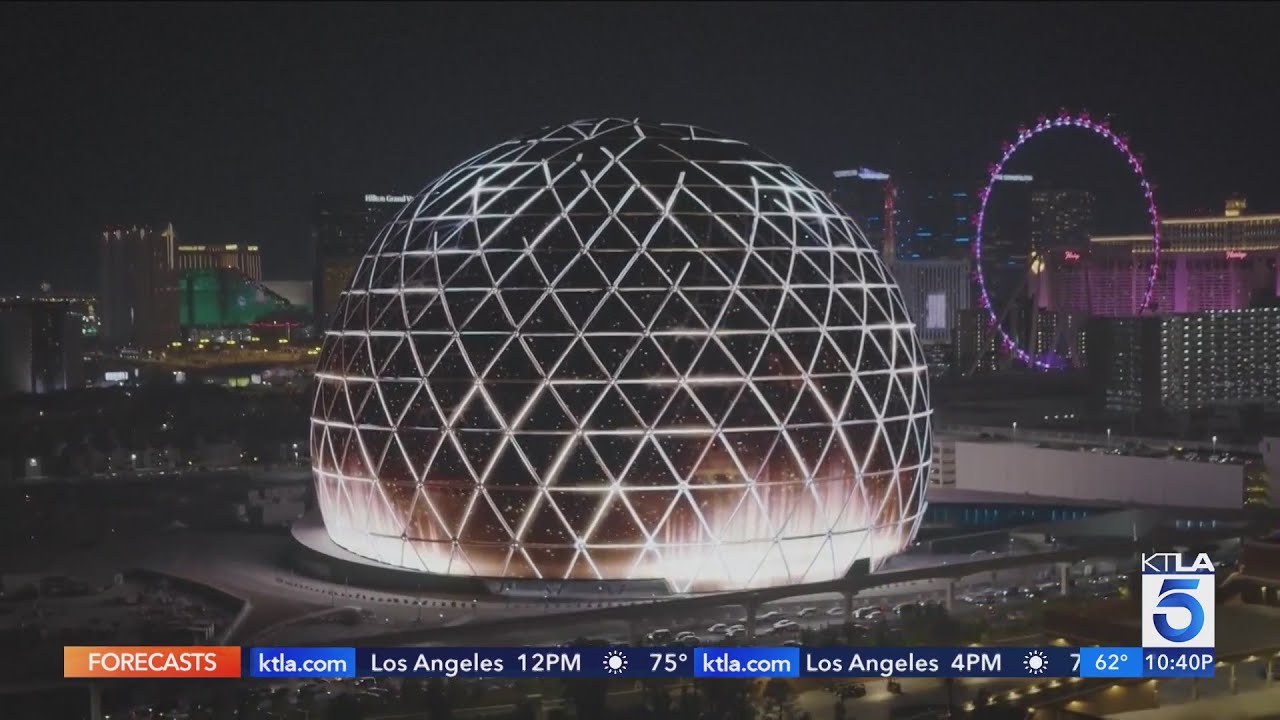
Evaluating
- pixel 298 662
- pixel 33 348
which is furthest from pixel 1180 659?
pixel 33 348

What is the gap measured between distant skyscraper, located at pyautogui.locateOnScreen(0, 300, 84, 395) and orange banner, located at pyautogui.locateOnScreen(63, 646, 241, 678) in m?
91.5

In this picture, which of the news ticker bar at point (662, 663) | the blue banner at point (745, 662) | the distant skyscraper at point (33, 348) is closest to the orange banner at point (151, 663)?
the news ticker bar at point (662, 663)

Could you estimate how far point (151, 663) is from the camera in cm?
2730

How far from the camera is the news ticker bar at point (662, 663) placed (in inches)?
1056

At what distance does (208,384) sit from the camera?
4508 inches

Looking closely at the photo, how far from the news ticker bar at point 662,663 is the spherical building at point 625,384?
999 centimetres

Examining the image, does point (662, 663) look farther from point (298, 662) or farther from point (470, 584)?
point (470, 584)

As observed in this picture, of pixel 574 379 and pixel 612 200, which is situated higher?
pixel 612 200

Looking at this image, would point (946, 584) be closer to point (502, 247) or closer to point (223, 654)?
point (502, 247)

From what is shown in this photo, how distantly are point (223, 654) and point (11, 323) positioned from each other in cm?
9730

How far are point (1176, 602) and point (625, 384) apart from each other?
13885mm

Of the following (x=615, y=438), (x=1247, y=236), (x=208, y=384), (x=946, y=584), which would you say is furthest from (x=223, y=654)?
(x=1247, y=236)

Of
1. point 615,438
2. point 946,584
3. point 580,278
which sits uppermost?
point 580,278

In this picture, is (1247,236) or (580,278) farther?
(1247,236)
